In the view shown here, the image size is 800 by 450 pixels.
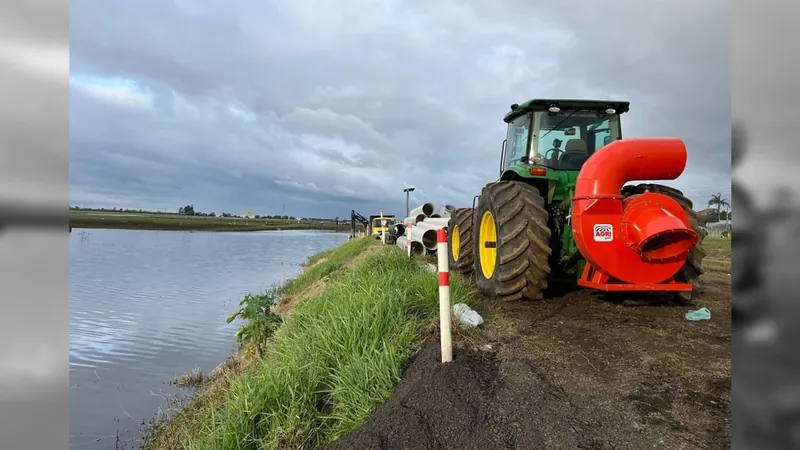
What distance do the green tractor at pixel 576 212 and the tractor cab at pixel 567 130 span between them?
0.04 feet

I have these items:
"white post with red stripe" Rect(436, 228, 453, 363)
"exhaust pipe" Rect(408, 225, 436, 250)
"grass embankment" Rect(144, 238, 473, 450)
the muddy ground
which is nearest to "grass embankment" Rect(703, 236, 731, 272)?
"exhaust pipe" Rect(408, 225, 436, 250)

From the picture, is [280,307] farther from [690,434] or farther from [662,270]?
[690,434]

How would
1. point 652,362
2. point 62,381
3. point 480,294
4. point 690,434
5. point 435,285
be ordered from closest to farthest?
point 62,381 → point 690,434 → point 652,362 → point 435,285 → point 480,294

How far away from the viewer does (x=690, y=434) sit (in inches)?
98.3

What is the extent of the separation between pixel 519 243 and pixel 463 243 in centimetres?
294

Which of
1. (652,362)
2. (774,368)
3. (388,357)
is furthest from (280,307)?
(774,368)

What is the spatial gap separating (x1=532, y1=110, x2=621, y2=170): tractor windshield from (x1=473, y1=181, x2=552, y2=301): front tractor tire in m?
0.90

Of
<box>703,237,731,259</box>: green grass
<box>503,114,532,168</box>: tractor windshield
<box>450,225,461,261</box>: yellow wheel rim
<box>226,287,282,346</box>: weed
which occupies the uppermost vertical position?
<box>503,114,532,168</box>: tractor windshield

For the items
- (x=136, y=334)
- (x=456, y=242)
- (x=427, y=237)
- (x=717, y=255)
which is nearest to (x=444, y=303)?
(x=456, y=242)

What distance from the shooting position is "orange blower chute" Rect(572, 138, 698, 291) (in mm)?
4211

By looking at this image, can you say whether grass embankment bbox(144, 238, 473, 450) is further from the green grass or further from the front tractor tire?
the green grass

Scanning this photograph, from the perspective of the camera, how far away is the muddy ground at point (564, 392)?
255 cm

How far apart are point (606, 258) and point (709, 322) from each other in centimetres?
131

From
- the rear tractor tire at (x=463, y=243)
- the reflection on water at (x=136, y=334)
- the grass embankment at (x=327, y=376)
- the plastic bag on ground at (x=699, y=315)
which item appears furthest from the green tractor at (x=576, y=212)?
the reflection on water at (x=136, y=334)
